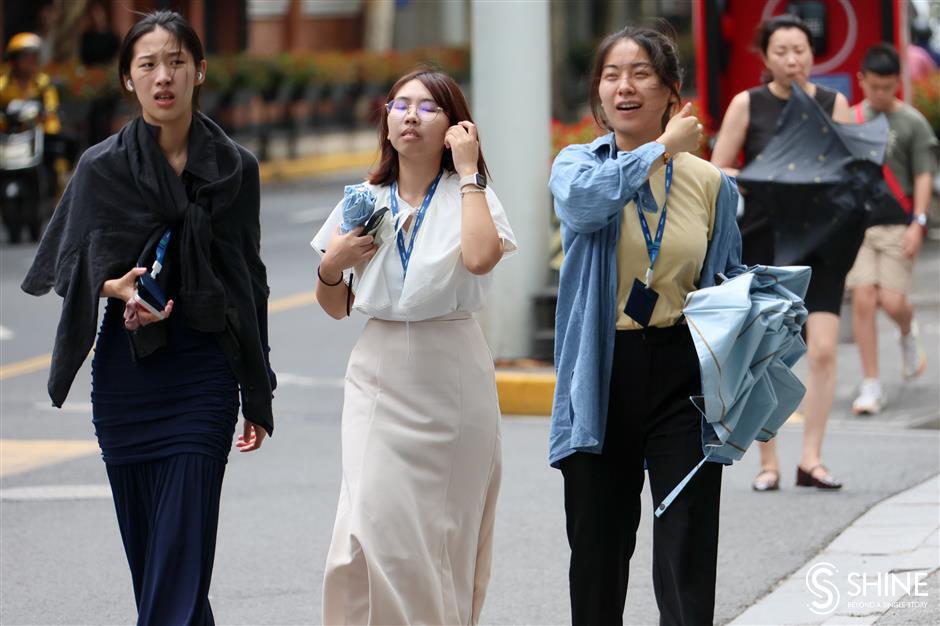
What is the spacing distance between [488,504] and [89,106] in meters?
19.5

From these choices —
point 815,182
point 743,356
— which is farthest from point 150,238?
point 815,182

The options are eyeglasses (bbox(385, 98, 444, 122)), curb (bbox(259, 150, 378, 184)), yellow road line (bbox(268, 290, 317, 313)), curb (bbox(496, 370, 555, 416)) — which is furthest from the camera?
curb (bbox(259, 150, 378, 184))

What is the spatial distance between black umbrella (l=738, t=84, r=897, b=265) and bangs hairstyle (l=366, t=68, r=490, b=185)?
3.12 metres

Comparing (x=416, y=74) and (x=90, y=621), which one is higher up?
(x=416, y=74)

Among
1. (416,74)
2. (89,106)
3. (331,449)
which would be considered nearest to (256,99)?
(89,106)

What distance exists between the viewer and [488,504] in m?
5.20

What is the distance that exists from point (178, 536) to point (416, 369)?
770 millimetres

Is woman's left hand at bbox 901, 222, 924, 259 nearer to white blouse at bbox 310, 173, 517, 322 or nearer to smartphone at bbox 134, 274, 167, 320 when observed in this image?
white blouse at bbox 310, 173, 517, 322

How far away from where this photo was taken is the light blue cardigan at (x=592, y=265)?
4.89m

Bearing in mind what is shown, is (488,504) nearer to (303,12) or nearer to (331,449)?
(331,449)

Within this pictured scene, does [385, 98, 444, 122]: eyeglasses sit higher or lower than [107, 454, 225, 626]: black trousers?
higher

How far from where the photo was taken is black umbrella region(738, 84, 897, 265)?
26.0 feet

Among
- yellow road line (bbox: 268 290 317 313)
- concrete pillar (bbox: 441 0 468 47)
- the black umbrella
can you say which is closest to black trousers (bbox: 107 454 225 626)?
the black umbrella

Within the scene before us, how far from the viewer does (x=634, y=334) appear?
5012 mm
